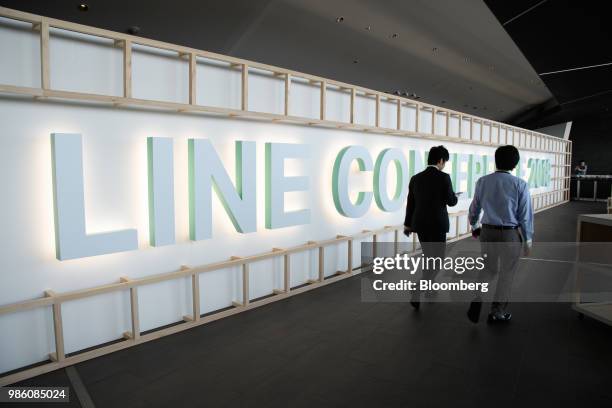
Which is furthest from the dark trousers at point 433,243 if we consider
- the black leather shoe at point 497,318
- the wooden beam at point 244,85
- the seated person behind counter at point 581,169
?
the seated person behind counter at point 581,169

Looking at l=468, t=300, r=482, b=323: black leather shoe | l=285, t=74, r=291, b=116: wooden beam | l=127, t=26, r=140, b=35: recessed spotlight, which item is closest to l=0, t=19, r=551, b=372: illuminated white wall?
l=285, t=74, r=291, b=116: wooden beam

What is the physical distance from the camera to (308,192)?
4.95 meters

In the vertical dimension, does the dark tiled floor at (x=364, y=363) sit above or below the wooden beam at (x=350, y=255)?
below

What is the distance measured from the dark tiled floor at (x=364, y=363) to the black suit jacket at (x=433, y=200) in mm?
876

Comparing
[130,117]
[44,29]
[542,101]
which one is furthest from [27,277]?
[542,101]

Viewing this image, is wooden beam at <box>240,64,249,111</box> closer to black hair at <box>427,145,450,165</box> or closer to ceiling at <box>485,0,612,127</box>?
black hair at <box>427,145,450,165</box>

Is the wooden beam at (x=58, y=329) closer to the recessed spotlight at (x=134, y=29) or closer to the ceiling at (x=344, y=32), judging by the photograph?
the ceiling at (x=344, y=32)

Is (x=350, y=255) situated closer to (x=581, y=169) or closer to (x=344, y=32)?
(x=344, y=32)

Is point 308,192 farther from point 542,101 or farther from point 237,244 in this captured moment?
point 542,101

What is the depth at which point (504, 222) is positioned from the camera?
3562mm

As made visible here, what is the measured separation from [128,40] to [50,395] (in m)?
2.53

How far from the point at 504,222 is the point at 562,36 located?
3526mm

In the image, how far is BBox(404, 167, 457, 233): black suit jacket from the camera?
3980 millimetres

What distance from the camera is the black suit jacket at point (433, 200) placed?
13.1 ft
